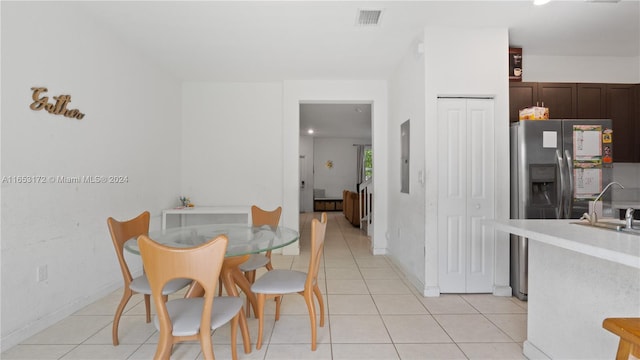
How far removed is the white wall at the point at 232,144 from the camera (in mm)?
4734

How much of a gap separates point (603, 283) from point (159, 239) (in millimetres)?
2667

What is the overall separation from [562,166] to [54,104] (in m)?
4.53

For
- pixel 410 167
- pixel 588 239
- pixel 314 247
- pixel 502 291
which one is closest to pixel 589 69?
pixel 410 167

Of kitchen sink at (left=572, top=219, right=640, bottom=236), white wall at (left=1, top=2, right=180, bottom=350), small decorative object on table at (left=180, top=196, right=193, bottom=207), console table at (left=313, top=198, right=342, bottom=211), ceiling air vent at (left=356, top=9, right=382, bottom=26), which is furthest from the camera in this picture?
console table at (left=313, top=198, right=342, bottom=211)

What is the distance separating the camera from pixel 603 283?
1466mm

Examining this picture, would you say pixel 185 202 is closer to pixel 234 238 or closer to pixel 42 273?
pixel 42 273

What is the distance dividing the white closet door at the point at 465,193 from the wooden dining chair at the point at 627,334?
191cm

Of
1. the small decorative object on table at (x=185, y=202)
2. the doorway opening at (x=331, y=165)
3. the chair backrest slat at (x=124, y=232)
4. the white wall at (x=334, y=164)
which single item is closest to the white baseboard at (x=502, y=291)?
the chair backrest slat at (x=124, y=232)

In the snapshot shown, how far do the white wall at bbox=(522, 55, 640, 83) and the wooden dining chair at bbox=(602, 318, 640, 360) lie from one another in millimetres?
3428

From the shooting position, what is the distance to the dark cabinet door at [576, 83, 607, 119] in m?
3.33

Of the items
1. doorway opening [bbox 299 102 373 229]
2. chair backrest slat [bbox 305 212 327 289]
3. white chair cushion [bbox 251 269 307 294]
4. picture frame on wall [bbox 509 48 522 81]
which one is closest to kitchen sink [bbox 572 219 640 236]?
chair backrest slat [bbox 305 212 327 289]

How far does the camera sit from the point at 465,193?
301 centimetres

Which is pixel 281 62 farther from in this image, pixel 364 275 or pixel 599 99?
pixel 599 99

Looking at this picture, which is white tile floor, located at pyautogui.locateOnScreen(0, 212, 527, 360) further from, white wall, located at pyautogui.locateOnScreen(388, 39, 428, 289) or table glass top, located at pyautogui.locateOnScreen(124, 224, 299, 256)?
table glass top, located at pyautogui.locateOnScreen(124, 224, 299, 256)
